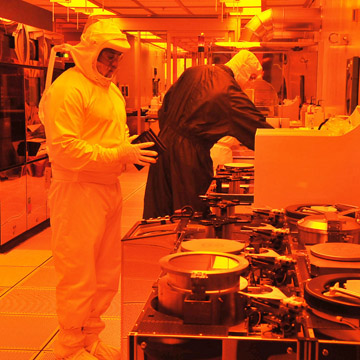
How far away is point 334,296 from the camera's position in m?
1.30

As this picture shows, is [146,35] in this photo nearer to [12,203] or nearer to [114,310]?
[12,203]

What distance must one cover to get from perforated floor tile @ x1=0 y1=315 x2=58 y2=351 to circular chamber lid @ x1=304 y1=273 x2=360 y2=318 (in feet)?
7.07

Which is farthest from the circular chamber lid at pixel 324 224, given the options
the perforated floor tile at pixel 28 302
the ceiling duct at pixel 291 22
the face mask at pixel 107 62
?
the ceiling duct at pixel 291 22

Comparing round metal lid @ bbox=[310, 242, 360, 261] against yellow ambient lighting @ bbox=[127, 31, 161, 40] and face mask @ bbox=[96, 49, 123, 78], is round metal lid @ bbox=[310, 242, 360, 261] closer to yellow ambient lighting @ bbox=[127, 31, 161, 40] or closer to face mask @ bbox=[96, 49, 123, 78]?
face mask @ bbox=[96, 49, 123, 78]

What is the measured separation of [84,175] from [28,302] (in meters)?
1.43

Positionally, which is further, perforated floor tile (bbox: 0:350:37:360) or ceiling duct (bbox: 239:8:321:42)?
ceiling duct (bbox: 239:8:321:42)

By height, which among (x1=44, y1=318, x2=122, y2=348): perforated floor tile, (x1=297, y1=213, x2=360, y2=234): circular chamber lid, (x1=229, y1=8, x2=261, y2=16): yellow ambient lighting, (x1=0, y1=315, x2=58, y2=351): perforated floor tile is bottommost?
(x1=0, y1=315, x2=58, y2=351): perforated floor tile

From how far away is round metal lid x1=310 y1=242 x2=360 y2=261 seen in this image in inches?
61.1

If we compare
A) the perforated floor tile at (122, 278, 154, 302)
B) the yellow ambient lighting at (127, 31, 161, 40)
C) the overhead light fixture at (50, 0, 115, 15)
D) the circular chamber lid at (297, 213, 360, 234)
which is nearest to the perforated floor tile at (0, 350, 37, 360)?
the perforated floor tile at (122, 278, 154, 302)

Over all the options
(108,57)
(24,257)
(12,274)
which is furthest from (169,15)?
(108,57)

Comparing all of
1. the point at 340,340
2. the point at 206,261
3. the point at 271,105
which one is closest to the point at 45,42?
the point at 271,105

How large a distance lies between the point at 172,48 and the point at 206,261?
1017 cm

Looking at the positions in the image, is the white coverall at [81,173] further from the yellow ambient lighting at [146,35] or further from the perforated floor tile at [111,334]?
the yellow ambient lighting at [146,35]

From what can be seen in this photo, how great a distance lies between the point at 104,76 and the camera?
9.52 ft
